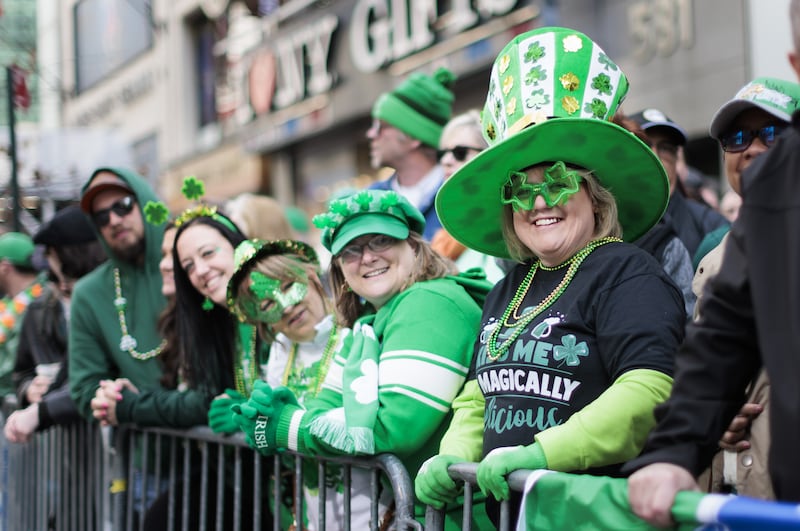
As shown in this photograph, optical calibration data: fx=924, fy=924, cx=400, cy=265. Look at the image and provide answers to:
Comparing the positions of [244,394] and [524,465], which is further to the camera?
[244,394]

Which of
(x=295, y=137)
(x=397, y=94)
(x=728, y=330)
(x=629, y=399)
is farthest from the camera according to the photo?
(x=295, y=137)

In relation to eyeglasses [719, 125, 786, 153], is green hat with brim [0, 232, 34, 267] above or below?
above

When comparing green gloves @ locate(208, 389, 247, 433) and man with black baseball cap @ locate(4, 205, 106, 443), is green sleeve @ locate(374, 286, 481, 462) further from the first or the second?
man with black baseball cap @ locate(4, 205, 106, 443)

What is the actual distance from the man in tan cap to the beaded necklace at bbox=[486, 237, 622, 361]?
4.27 m

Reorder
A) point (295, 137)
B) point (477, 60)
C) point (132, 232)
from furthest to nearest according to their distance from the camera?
point (295, 137) → point (477, 60) → point (132, 232)

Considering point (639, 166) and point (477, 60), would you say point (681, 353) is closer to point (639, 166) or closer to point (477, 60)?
point (639, 166)

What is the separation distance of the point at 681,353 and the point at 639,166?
29.4 inches

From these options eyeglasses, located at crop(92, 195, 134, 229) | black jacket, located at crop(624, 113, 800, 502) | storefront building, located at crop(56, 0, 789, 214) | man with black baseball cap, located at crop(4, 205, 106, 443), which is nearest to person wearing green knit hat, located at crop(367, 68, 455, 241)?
eyeglasses, located at crop(92, 195, 134, 229)

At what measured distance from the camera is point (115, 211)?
4.71 meters

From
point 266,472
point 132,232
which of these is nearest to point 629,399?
point 266,472

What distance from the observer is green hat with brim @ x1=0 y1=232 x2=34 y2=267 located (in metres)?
6.92

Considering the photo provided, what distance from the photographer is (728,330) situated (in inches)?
75.0

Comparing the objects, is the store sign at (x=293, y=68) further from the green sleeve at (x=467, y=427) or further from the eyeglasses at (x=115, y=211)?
the green sleeve at (x=467, y=427)

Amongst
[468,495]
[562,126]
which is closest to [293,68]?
[562,126]
